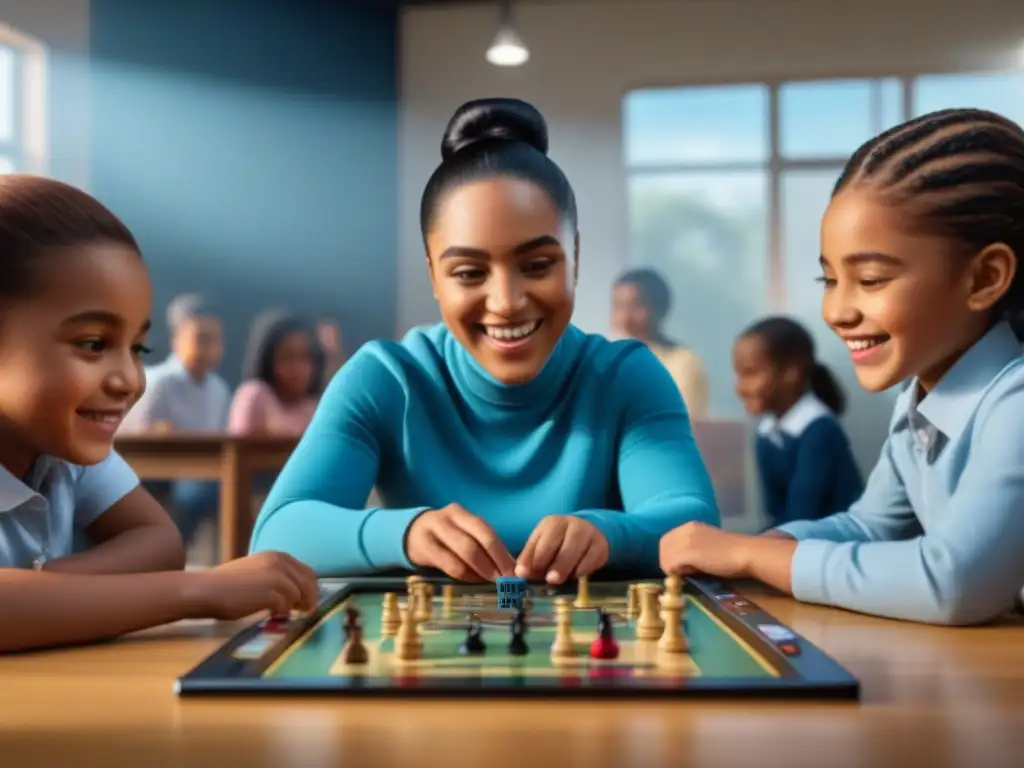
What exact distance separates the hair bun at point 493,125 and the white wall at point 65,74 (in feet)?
15.1

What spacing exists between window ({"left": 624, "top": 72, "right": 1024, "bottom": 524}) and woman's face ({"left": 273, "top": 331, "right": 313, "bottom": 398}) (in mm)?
2714

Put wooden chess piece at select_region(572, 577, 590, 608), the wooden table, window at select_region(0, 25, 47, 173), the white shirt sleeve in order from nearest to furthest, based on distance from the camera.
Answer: wooden chess piece at select_region(572, 577, 590, 608)
the white shirt sleeve
the wooden table
window at select_region(0, 25, 47, 173)

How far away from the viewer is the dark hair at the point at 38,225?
3.02ft

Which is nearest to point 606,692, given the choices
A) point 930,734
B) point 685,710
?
point 685,710

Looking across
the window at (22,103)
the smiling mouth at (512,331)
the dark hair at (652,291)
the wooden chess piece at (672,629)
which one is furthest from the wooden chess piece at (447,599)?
the window at (22,103)

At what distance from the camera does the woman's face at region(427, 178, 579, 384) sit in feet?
4.10

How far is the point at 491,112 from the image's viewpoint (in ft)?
4.46

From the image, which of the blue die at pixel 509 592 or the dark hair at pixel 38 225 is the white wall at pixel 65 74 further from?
the blue die at pixel 509 592

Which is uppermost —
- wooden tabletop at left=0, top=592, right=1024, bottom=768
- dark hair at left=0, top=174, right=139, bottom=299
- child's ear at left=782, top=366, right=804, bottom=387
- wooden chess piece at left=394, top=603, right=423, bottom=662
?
dark hair at left=0, top=174, right=139, bottom=299

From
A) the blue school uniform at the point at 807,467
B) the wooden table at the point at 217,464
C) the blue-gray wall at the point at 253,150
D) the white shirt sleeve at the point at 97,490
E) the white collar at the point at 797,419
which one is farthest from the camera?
the blue-gray wall at the point at 253,150

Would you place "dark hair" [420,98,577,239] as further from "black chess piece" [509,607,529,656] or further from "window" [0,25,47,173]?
"window" [0,25,47,173]

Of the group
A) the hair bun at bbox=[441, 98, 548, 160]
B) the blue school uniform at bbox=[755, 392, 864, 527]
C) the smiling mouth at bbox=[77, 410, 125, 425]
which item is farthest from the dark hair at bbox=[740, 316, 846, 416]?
the smiling mouth at bbox=[77, 410, 125, 425]

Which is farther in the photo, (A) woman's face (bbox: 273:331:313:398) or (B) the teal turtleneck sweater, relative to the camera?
(A) woman's face (bbox: 273:331:313:398)

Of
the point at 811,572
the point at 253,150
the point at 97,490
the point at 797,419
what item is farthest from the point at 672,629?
the point at 253,150
